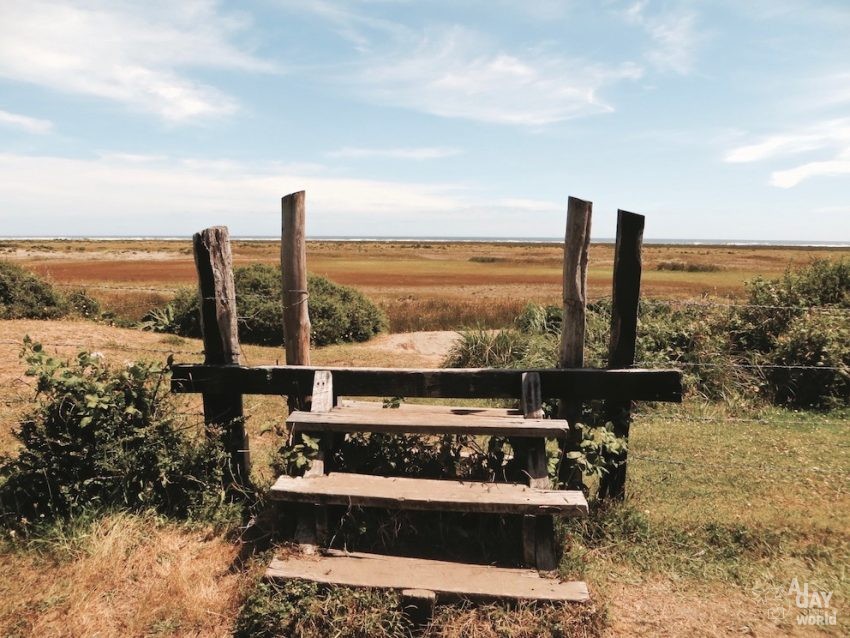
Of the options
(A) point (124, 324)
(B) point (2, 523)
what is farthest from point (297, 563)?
(A) point (124, 324)

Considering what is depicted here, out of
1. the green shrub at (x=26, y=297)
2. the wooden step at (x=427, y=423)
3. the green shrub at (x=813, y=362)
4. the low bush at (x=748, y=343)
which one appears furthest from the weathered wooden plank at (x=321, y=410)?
the green shrub at (x=26, y=297)

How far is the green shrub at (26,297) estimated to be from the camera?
13430mm

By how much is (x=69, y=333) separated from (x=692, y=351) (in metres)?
11.8

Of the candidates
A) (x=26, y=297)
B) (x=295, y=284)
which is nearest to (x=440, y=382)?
(x=295, y=284)

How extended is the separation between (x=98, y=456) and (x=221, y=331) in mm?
1316

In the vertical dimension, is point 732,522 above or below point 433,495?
below

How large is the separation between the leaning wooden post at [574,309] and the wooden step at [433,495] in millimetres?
734

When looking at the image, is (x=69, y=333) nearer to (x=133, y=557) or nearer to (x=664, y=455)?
(x=133, y=557)

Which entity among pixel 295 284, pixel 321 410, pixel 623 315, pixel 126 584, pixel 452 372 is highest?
pixel 295 284

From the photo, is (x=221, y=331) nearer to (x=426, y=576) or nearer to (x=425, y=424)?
(x=425, y=424)

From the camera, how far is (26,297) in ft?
45.1

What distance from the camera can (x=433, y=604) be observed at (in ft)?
10.3

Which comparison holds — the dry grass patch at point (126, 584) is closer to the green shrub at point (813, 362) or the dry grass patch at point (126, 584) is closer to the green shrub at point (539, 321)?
the green shrub at point (813, 362)

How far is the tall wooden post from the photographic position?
448cm
